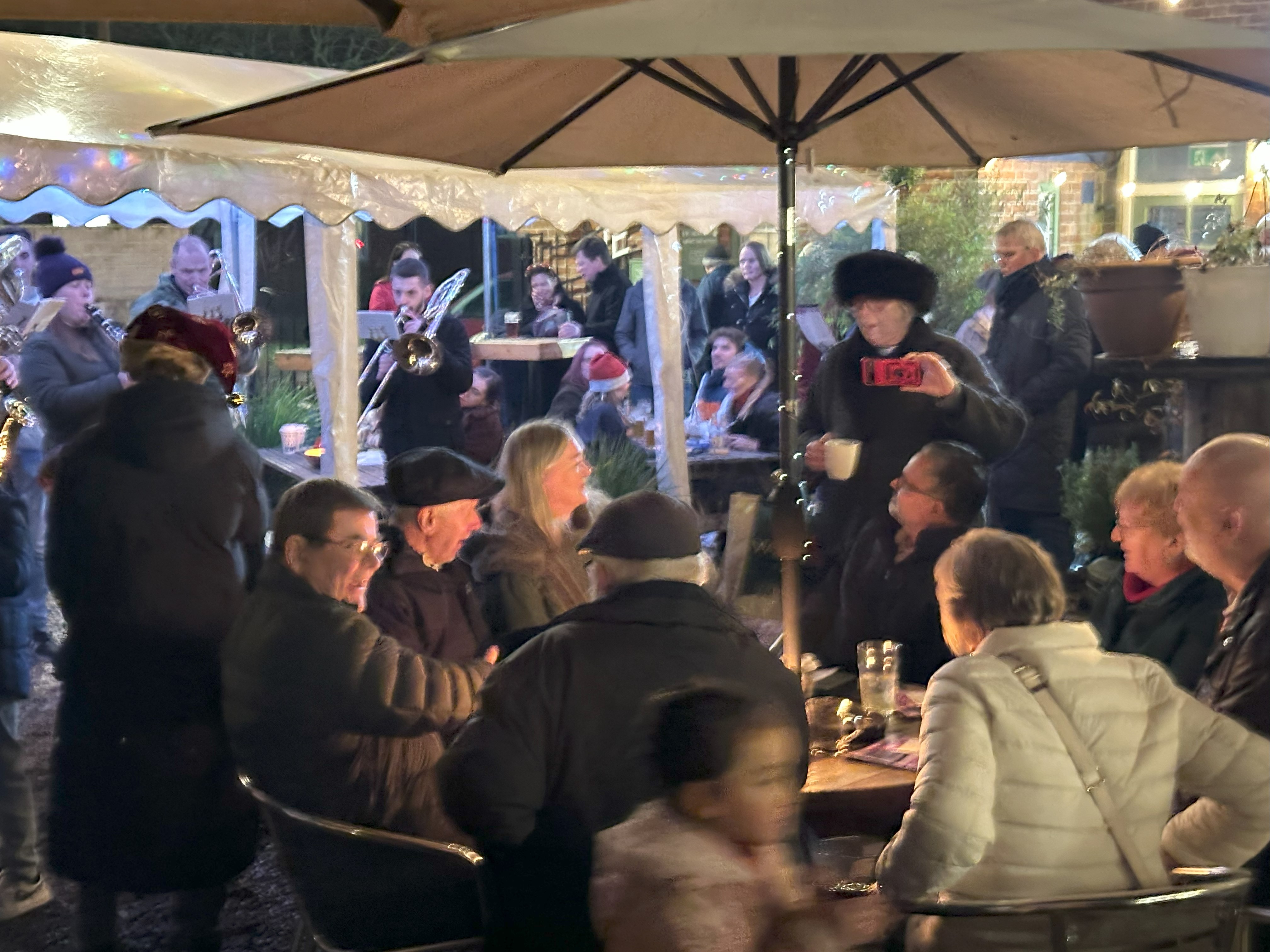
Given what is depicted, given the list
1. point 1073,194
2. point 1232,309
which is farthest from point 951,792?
point 1073,194

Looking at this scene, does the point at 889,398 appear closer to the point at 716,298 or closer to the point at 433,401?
the point at 433,401

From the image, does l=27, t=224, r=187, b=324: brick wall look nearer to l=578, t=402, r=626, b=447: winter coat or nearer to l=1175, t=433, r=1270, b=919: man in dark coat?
l=578, t=402, r=626, b=447: winter coat

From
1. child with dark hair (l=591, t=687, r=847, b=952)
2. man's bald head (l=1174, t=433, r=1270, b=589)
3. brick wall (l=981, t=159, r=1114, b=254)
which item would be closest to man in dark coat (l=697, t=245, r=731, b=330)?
brick wall (l=981, t=159, r=1114, b=254)

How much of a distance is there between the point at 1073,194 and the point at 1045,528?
716cm

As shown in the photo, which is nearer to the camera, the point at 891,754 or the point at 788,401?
the point at 891,754

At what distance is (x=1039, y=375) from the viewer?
5973 millimetres

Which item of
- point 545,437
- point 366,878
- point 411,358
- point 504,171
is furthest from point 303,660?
point 411,358

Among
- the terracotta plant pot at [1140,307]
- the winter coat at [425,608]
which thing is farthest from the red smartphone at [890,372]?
the winter coat at [425,608]

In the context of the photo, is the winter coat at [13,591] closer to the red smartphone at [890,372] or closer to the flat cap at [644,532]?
the flat cap at [644,532]

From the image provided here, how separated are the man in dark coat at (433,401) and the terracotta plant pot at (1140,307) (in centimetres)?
289

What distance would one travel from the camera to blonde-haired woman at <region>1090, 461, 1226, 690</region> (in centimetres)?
289

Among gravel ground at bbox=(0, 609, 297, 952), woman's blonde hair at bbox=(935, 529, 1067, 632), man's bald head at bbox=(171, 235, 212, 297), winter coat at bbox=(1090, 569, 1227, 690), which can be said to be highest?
man's bald head at bbox=(171, 235, 212, 297)

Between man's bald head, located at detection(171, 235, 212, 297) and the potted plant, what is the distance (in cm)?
482

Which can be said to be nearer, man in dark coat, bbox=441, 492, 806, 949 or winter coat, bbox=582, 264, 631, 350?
man in dark coat, bbox=441, 492, 806, 949
